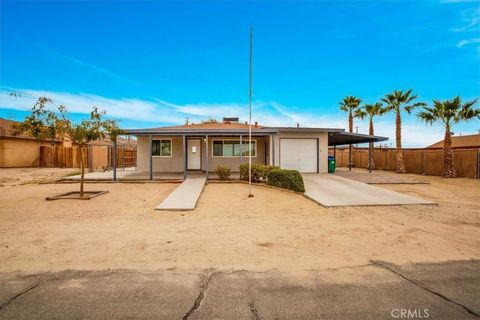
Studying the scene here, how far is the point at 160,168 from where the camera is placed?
17.9 metres

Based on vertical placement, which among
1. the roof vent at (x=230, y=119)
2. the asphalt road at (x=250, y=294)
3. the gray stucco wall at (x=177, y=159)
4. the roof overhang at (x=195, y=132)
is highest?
the roof vent at (x=230, y=119)

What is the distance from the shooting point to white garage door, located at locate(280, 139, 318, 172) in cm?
1755

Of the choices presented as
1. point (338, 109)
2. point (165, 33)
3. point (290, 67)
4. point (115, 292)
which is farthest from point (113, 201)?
point (338, 109)

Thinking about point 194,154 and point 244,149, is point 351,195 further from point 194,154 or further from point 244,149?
point 194,154

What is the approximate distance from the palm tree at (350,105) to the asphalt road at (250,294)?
27.2m

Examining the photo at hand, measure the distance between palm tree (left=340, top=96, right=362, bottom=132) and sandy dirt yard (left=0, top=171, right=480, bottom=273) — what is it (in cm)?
2060

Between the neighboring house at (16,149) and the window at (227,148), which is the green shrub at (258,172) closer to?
the window at (227,148)

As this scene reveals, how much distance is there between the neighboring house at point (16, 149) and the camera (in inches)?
928

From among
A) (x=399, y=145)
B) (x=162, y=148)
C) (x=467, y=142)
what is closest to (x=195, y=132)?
(x=162, y=148)

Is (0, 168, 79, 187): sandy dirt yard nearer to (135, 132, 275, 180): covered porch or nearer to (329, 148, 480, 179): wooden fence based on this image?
(135, 132, 275, 180): covered porch

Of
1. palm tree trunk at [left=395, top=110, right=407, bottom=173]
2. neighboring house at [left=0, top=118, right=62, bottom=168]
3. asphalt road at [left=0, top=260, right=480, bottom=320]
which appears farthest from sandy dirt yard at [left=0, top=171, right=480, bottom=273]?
neighboring house at [left=0, top=118, right=62, bottom=168]

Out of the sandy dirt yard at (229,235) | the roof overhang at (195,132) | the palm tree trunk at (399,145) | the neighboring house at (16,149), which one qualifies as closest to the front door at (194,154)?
the roof overhang at (195,132)

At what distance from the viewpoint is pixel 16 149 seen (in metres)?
24.7

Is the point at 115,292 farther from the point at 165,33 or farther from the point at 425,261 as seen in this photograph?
the point at 165,33
